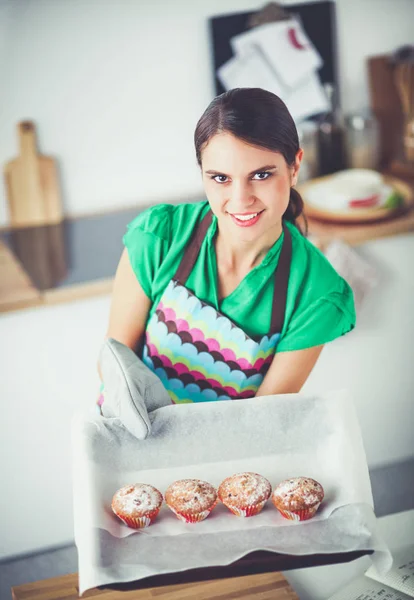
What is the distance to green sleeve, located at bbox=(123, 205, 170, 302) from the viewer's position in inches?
50.0

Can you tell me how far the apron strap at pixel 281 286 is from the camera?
4.09 feet

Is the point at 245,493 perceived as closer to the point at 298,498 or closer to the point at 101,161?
the point at 298,498

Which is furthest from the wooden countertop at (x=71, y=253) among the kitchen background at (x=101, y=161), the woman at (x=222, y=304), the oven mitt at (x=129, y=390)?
the oven mitt at (x=129, y=390)

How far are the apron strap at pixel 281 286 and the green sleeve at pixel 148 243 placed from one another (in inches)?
7.7

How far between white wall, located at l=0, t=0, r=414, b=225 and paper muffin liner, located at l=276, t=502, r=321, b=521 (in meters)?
1.48

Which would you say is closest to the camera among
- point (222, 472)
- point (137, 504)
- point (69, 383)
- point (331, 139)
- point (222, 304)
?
point (137, 504)

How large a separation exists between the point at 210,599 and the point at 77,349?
95 cm

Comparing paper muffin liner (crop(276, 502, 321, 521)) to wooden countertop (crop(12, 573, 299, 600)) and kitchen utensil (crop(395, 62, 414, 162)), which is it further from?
kitchen utensil (crop(395, 62, 414, 162))

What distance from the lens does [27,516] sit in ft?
7.38

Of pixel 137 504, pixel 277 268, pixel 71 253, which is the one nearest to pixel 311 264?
pixel 277 268

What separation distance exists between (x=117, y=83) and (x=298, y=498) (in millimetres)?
1566

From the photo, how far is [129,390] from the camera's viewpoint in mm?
1086

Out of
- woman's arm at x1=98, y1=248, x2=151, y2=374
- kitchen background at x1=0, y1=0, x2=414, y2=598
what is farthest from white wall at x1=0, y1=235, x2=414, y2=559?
woman's arm at x1=98, y1=248, x2=151, y2=374

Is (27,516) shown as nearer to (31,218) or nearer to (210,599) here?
(31,218)
